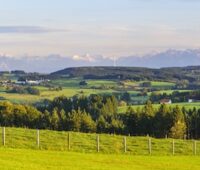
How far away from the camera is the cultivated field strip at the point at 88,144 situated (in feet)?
168

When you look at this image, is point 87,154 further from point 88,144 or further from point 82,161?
point 88,144

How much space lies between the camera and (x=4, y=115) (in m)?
128

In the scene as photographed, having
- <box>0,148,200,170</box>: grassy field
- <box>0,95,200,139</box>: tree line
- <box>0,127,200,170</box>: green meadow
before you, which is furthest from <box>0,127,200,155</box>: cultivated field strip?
<box>0,95,200,139</box>: tree line

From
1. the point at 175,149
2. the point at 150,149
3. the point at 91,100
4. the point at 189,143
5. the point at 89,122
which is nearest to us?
the point at 150,149

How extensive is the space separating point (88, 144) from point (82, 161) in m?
15.4

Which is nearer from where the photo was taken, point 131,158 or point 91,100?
point 131,158

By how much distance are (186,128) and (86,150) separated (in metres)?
80.4

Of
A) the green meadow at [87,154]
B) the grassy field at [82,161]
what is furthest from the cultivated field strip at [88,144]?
the grassy field at [82,161]

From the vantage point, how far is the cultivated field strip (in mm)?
51250

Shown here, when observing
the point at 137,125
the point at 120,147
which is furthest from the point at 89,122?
the point at 120,147

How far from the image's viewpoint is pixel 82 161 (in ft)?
137

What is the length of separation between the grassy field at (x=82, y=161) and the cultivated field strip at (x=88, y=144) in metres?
3.97

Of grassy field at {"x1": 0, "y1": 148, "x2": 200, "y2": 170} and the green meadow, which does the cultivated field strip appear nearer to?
the green meadow

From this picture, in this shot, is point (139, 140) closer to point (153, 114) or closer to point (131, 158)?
point (131, 158)
